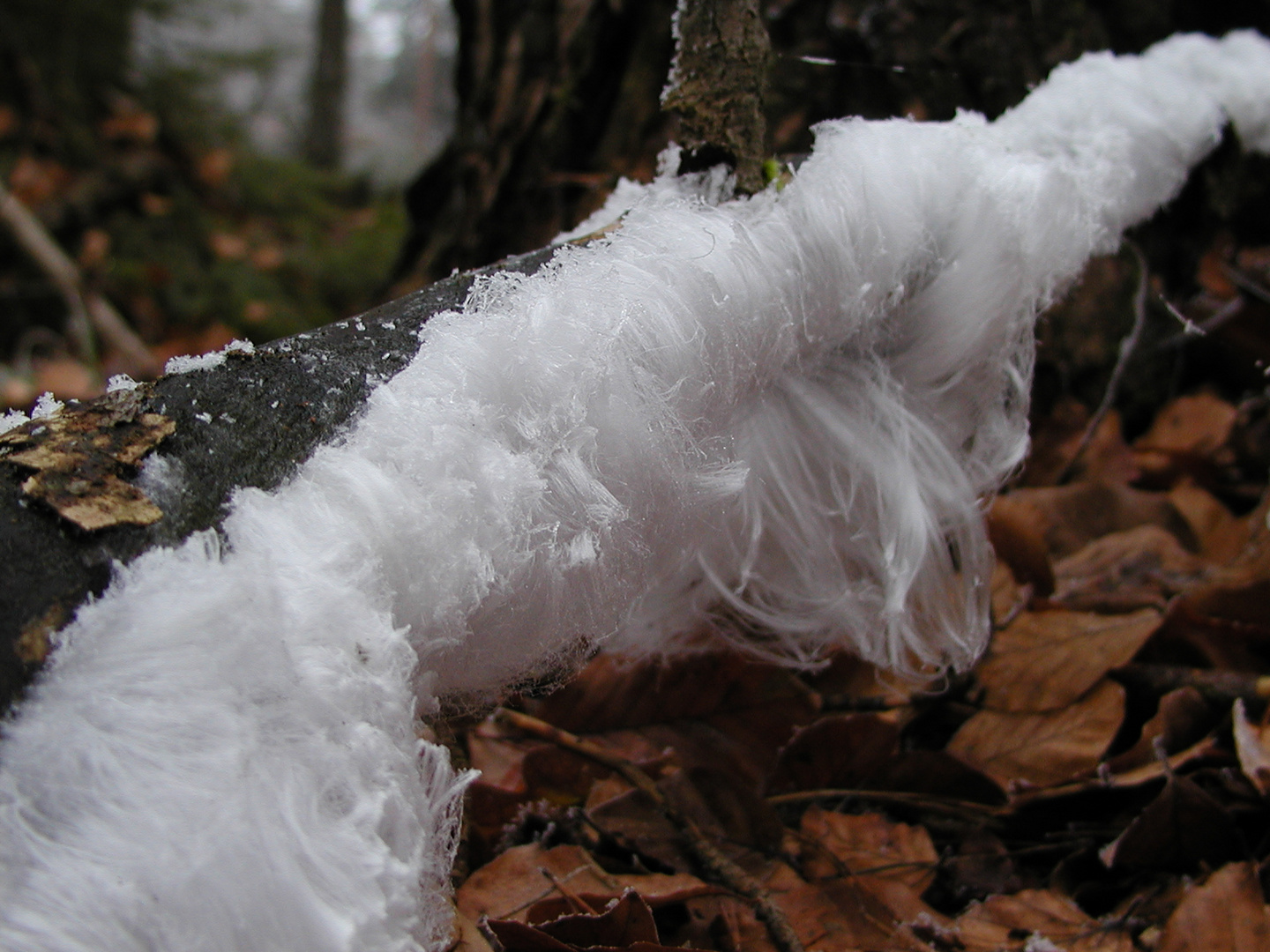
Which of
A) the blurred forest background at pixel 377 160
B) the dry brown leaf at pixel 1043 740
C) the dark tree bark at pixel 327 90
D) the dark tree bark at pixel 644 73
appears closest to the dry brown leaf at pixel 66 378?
the blurred forest background at pixel 377 160

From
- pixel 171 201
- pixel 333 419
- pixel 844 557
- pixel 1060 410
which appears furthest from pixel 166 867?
pixel 171 201

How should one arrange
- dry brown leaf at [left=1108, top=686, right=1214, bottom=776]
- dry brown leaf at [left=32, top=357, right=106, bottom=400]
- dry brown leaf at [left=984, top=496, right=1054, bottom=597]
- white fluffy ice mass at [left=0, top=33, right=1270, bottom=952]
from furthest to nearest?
dry brown leaf at [left=32, top=357, right=106, bottom=400] < dry brown leaf at [left=984, top=496, right=1054, bottom=597] < dry brown leaf at [left=1108, top=686, right=1214, bottom=776] < white fluffy ice mass at [left=0, top=33, right=1270, bottom=952]

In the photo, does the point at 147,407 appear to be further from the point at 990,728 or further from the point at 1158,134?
the point at 1158,134

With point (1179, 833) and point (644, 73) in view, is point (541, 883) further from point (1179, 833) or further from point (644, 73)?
point (644, 73)

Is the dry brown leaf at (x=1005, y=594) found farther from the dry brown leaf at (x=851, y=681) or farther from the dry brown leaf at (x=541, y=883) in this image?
the dry brown leaf at (x=541, y=883)

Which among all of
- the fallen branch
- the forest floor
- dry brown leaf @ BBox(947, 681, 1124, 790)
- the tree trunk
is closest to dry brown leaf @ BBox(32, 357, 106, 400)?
the forest floor

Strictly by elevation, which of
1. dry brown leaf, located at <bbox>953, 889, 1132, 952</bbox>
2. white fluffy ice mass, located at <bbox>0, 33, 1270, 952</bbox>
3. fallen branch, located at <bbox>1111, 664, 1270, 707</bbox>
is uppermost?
white fluffy ice mass, located at <bbox>0, 33, 1270, 952</bbox>

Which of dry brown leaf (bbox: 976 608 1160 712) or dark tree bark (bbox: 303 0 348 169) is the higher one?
dark tree bark (bbox: 303 0 348 169)

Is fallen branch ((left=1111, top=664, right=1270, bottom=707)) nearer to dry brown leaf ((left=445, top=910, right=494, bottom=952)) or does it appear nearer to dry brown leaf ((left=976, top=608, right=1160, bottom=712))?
dry brown leaf ((left=976, top=608, right=1160, bottom=712))
